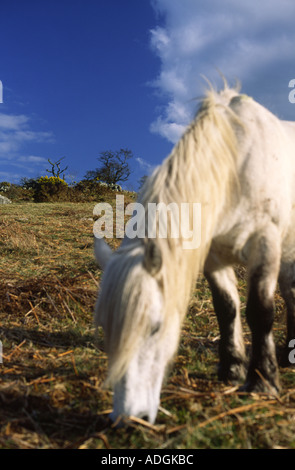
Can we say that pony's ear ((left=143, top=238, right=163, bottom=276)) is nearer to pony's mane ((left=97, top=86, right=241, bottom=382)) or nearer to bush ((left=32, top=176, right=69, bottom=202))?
pony's mane ((left=97, top=86, right=241, bottom=382))

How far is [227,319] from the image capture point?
2676 millimetres

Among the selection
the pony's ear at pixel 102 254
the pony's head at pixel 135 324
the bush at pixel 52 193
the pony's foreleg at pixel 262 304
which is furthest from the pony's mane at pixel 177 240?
the bush at pixel 52 193

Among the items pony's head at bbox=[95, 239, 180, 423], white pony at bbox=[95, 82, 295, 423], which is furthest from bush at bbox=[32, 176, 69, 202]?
pony's head at bbox=[95, 239, 180, 423]

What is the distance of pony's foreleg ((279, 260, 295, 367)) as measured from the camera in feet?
9.56

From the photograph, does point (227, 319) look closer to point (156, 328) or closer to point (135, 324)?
point (156, 328)

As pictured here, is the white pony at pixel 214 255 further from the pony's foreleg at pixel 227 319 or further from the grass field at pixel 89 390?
the grass field at pixel 89 390

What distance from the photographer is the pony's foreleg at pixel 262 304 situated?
2236mm

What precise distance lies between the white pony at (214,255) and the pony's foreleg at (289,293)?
0.09 metres

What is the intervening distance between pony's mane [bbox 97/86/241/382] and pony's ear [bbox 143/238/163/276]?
0.03 metres
